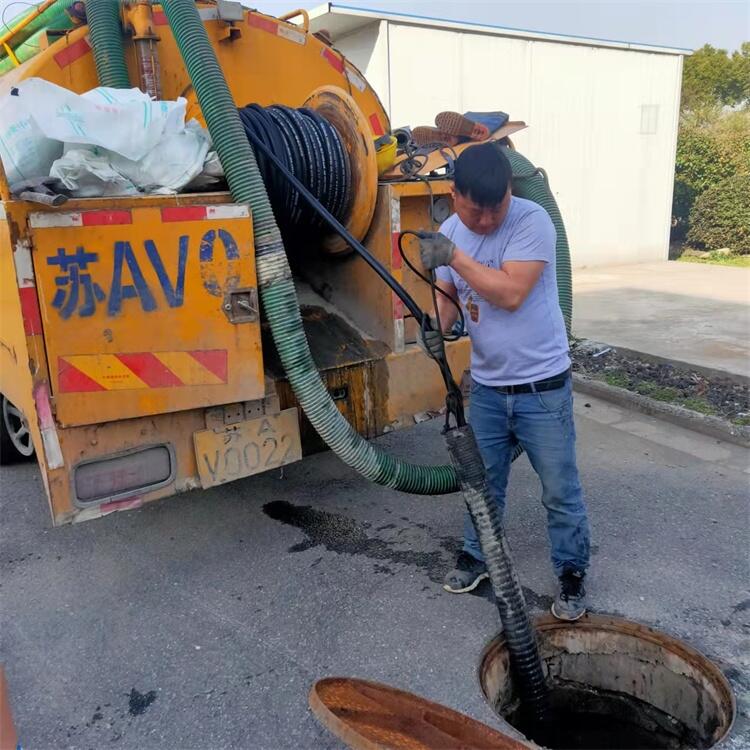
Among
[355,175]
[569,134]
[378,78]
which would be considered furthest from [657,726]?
[569,134]

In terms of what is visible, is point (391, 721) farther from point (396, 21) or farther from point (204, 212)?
point (396, 21)

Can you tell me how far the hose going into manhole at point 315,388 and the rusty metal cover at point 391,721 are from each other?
401 millimetres

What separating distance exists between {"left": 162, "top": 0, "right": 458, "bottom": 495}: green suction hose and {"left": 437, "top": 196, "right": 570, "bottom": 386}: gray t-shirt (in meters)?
0.57

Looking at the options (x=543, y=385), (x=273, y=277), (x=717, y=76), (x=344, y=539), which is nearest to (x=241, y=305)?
(x=273, y=277)

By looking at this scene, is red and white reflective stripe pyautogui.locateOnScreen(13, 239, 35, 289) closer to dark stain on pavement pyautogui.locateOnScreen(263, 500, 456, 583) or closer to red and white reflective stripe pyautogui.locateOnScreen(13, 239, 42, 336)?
red and white reflective stripe pyautogui.locateOnScreen(13, 239, 42, 336)

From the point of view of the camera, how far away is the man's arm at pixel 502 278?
239cm

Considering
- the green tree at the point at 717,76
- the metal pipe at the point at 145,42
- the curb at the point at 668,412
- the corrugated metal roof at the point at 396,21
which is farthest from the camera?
the green tree at the point at 717,76

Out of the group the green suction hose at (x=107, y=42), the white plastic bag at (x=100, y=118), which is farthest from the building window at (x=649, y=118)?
the white plastic bag at (x=100, y=118)

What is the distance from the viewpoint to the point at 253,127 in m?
3.08

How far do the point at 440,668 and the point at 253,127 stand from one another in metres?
2.25

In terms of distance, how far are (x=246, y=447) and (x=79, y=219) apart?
1.06m

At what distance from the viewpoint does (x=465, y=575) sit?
3047mm

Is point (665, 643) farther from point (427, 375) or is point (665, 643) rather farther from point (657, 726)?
point (427, 375)

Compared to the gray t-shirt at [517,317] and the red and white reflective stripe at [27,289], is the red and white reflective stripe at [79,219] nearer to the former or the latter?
the red and white reflective stripe at [27,289]
